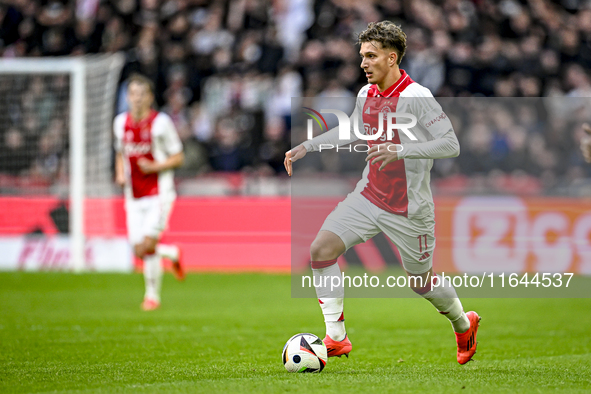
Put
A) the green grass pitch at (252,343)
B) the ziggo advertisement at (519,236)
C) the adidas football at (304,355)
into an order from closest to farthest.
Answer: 1. the green grass pitch at (252,343)
2. the adidas football at (304,355)
3. the ziggo advertisement at (519,236)

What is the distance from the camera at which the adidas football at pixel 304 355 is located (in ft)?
16.6

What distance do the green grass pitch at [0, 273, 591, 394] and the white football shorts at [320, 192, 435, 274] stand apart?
2.38 ft

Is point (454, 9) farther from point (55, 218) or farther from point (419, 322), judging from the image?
point (419, 322)

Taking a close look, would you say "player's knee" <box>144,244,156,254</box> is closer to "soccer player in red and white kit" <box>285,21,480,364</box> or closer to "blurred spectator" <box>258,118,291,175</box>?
"soccer player in red and white kit" <box>285,21,480,364</box>

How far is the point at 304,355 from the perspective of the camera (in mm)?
5055

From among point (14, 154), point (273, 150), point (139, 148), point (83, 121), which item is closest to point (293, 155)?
point (139, 148)

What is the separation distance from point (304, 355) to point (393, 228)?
3.23ft

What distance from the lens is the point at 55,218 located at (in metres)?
13.3

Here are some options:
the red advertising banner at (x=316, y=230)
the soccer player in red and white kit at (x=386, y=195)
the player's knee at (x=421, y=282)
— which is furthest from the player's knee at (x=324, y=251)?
the red advertising banner at (x=316, y=230)

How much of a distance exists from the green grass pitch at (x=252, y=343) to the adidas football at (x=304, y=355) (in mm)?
82

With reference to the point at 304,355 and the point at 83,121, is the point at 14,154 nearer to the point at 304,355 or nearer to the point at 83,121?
the point at 83,121

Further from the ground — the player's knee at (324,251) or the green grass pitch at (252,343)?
the player's knee at (324,251)

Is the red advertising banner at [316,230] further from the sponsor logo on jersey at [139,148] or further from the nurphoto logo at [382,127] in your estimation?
the nurphoto logo at [382,127]

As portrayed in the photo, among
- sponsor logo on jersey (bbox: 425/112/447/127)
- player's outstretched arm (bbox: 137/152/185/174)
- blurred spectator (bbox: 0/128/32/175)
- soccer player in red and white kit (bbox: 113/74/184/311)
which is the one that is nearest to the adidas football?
sponsor logo on jersey (bbox: 425/112/447/127)
